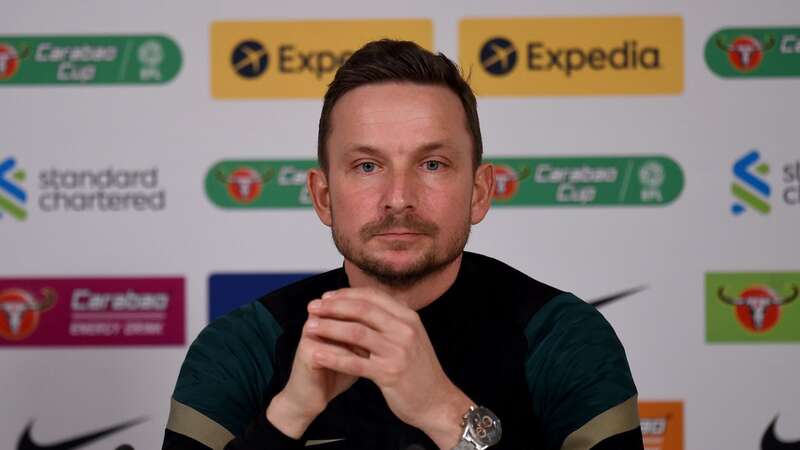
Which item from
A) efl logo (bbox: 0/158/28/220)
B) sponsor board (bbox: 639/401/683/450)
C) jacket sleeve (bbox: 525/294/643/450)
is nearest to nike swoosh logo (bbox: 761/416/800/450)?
sponsor board (bbox: 639/401/683/450)

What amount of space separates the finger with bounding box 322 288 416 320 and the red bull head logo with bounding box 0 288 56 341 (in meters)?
2.03

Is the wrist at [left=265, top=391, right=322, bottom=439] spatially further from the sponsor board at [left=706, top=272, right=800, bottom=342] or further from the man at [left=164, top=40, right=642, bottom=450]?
the sponsor board at [left=706, top=272, right=800, bottom=342]

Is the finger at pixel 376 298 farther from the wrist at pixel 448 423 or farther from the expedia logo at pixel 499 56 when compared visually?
the expedia logo at pixel 499 56

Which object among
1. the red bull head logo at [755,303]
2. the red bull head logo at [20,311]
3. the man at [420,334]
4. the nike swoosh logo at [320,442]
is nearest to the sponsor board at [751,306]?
the red bull head logo at [755,303]

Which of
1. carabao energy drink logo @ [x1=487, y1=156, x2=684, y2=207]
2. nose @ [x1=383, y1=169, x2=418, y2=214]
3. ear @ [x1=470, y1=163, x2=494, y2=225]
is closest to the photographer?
nose @ [x1=383, y1=169, x2=418, y2=214]

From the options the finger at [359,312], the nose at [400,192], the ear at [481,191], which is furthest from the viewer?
the ear at [481,191]

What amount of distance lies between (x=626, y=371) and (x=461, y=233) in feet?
0.96

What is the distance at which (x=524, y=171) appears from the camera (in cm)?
265

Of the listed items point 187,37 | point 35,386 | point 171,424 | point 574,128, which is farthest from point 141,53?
point 171,424

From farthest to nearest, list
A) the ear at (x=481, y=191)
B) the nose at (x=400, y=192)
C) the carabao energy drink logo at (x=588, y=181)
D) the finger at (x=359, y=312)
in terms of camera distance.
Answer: the carabao energy drink logo at (x=588, y=181), the ear at (x=481, y=191), the nose at (x=400, y=192), the finger at (x=359, y=312)

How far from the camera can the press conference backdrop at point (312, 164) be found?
263 centimetres

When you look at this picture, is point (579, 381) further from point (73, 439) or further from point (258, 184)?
point (73, 439)

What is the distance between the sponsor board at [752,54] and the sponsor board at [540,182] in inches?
14.0

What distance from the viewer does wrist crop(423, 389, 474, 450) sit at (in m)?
0.98
